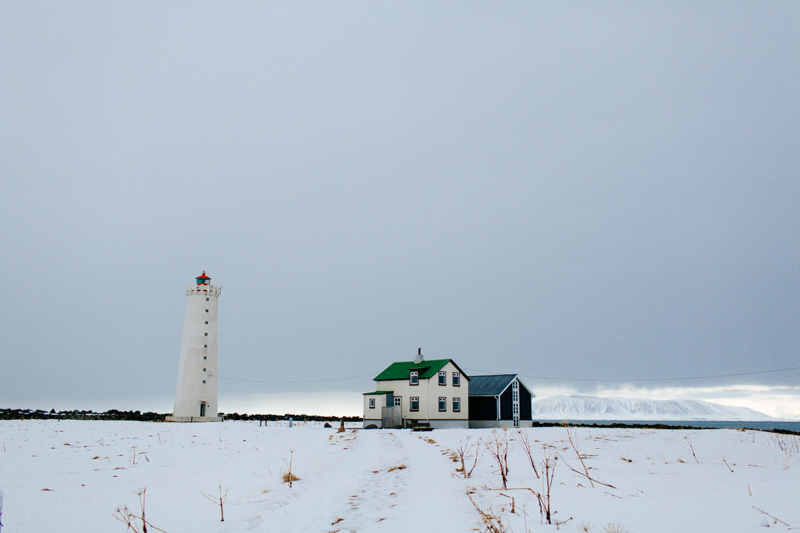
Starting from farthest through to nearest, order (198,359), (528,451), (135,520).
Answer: (198,359) → (528,451) → (135,520)

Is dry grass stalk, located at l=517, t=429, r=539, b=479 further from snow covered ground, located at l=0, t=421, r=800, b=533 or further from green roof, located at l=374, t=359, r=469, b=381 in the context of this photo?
green roof, located at l=374, t=359, r=469, b=381

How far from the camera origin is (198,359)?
173 ft

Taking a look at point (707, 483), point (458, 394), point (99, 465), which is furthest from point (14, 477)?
point (458, 394)

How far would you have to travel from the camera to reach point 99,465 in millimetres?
16875

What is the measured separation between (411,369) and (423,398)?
10.5 ft

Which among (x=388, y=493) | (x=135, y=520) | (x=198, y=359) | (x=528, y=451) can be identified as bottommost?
(x=388, y=493)

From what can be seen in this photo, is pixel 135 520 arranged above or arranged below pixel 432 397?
above

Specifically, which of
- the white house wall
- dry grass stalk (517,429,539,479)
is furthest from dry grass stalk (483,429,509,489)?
the white house wall

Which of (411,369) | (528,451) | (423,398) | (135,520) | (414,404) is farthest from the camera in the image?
(411,369)

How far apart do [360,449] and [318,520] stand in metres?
14.4

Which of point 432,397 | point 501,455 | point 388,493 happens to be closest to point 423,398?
point 432,397

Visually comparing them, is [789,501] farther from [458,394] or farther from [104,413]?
[104,413]

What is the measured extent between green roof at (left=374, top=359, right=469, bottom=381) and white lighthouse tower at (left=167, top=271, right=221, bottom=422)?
17452 millimetres

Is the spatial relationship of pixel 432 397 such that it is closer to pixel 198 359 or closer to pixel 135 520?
pixel 198 359
